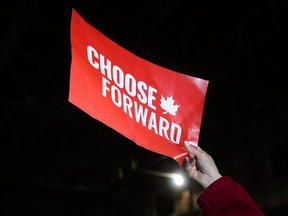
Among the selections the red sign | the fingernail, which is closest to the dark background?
the red sign

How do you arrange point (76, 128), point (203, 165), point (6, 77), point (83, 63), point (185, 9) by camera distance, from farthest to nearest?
point (76, 128) < point (6, 77) < point (185, 9) < point (83, 63) < point (203, 165)

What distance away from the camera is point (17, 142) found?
11.0 metres

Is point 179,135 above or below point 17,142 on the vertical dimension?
below

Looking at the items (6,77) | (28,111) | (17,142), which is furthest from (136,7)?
A: (17,142)

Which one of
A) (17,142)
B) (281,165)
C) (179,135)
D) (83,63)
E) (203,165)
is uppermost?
(17,142)

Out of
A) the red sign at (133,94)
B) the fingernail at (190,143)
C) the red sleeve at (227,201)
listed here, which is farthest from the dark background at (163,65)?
the red sleeve at (227,201)

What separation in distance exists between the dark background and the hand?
180 inches

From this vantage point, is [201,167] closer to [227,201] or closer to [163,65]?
[227,201]

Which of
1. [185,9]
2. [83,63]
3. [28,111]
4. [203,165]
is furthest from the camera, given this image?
[28,111]

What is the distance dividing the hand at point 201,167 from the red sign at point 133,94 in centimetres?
4

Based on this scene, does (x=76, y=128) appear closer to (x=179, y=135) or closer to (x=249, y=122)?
(x=249, y=122)

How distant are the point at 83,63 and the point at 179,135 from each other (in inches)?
20.6

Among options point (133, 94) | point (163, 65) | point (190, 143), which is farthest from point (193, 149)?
point (163, 65)

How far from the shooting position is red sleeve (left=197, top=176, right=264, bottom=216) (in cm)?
146
